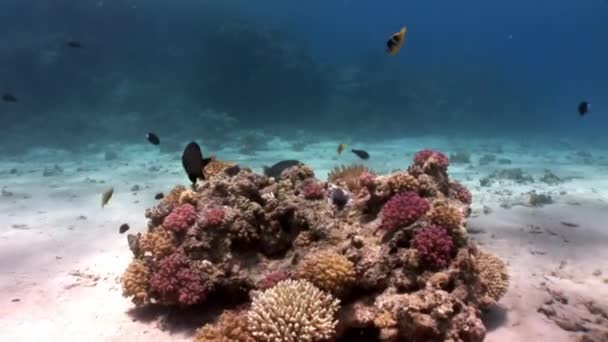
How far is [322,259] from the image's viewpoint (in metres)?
5.04

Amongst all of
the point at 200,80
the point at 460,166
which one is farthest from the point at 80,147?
the point at 460,166

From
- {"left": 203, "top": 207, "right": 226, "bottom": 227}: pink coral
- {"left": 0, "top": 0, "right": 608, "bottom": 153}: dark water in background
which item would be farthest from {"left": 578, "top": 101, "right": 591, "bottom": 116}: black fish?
{"left": 0, "top": 0, "right": 608, "bottom": 153}: dark water in background

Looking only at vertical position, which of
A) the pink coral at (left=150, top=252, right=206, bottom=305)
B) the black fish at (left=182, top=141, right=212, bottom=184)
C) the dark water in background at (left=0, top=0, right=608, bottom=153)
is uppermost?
the dark water in background at (left=0, top=0, right=608, bottom=153)

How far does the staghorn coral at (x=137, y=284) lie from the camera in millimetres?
5992

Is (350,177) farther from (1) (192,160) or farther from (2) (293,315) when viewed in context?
(2) (293,315)

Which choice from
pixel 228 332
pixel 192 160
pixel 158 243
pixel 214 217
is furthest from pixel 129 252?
pixel 228 332

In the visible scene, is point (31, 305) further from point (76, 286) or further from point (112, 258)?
point (112, 258)

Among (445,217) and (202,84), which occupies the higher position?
(202,84)

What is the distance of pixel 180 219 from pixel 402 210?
350 cm

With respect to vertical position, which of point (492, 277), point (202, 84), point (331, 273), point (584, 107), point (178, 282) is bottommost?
point (492, 277)

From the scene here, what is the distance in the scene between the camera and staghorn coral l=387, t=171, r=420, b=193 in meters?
6.00

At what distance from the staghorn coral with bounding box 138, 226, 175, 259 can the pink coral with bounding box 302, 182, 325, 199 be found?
233 cm

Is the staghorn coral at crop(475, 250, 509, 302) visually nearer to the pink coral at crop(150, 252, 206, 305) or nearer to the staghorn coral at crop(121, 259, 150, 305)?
the pink coral at crop(150, 252, 206, 305)

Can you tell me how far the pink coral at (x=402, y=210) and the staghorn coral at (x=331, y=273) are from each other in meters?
0.89
